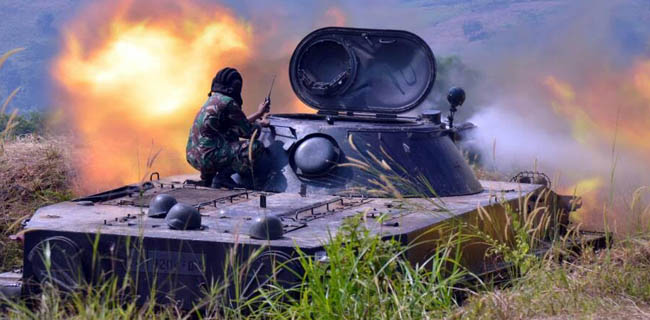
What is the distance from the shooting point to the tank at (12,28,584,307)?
6719 mm

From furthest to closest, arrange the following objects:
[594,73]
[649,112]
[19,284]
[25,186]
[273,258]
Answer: [594,73] → [649,112] → [25,186] → [19,284] → [273,258]

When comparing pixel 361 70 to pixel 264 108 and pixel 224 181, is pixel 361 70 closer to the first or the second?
pixel 264 108

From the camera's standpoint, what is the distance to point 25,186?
473 inches

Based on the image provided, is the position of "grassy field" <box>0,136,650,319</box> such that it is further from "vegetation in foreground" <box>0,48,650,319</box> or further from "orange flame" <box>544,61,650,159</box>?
"orange flame" <box>544,61,650,159</box>

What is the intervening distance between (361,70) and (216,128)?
1475mm

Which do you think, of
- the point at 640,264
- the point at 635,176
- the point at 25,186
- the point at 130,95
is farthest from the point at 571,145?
the point at 640,264

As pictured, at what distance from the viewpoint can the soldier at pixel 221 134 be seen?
902cm

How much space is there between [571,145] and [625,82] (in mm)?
1982

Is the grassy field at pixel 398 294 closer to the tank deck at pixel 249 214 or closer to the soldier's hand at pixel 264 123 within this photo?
the tank deck at pixel 249 214

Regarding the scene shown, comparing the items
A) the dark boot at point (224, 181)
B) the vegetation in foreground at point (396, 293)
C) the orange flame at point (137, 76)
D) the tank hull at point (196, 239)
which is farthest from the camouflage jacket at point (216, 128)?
the orange flame at point (137, 76)

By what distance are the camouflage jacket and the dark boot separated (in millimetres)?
153

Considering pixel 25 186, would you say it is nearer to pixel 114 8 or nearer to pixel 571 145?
pixel 114 8

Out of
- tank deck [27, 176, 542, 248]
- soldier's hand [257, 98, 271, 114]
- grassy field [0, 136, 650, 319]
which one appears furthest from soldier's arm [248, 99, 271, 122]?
grassy field [0, 136, 650, 319]

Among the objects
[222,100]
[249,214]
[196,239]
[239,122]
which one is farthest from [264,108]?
[196,239]
